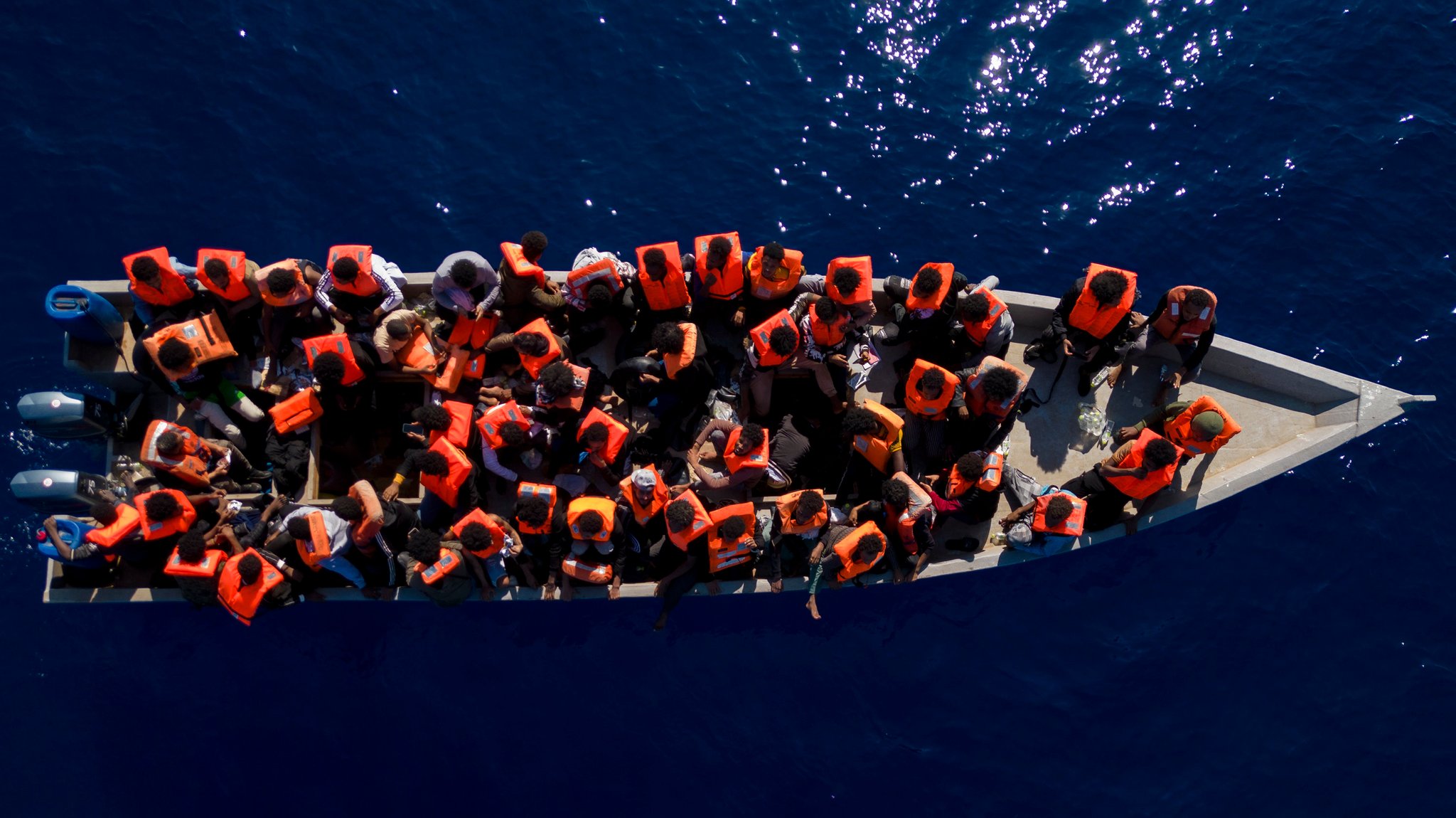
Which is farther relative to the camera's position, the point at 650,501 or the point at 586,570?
the point at 586,570

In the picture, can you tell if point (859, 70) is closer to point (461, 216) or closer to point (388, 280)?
point (461, 216)

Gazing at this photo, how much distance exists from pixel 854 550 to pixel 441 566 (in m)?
5.32

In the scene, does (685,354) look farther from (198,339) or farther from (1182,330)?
(1182,330)

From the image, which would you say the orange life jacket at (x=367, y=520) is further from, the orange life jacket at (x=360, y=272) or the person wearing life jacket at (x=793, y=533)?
the person wearing life jacket at (x=793, y=533)

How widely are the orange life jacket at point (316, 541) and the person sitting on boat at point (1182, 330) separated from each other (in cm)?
1149

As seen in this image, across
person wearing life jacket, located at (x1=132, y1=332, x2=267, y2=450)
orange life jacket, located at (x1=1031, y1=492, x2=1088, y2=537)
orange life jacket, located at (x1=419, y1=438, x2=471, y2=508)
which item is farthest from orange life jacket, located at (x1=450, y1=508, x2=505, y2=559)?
orange life jacket, located at (x1=1031, y1=492, x2=1088, y2=537)

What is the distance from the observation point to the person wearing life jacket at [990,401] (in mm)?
11953

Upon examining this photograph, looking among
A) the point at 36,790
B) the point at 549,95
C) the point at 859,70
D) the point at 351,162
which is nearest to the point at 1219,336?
the point at 859,70

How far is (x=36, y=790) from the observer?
47.2 feet

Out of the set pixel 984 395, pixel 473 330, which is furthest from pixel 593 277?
pixel 984 395

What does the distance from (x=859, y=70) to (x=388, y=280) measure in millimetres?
9512

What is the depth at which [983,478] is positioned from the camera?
472 inches

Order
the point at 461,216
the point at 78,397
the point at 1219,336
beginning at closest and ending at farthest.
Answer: the point at 78,397 → the point at 1219,336 → the point at 461,216

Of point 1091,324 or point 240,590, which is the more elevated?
point 1091,324
